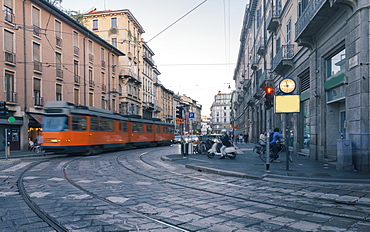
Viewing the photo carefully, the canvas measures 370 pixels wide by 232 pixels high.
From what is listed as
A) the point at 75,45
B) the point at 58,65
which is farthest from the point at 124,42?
the point at 58,65

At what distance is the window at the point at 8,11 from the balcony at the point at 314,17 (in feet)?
69.3

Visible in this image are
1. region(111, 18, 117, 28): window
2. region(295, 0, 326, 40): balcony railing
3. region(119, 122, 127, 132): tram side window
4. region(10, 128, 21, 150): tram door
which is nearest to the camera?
region(295, 0, 326, 40): balcony railing

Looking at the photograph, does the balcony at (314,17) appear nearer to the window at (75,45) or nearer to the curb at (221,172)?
the curb at (221,172)

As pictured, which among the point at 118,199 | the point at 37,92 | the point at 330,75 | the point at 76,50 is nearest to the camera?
the point at 118,199

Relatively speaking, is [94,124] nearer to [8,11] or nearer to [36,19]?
[8,11]

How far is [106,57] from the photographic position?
137 feet

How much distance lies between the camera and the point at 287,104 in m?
11.0

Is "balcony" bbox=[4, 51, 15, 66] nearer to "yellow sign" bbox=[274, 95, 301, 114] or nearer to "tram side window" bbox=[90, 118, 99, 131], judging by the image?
"tram side window" bbox=[90, 118, 99, 131]

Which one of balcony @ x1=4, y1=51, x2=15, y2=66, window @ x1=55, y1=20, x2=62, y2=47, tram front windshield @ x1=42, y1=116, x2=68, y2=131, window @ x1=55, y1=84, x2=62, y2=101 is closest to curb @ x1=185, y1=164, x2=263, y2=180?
tram front windshield @ x1=42, y1=116, x2=68, y2=131

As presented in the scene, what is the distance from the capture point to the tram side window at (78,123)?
17.2 m

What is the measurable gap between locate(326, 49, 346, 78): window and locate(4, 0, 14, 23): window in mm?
22835

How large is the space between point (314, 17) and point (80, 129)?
13204 millimetres

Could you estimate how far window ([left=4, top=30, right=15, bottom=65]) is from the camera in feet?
77.8

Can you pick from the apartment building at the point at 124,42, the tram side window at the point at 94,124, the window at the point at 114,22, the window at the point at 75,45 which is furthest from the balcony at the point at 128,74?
the tram side window at the point at 94,124
